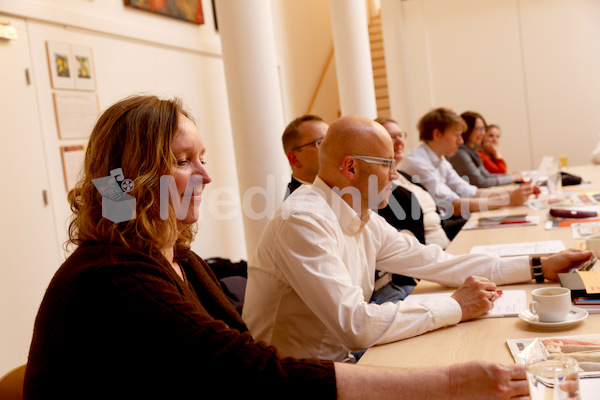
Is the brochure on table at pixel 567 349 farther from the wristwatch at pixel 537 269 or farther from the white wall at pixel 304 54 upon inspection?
the white wall at pixel 304 54

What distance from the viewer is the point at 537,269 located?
1.99 m

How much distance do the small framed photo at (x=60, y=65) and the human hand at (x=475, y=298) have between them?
2827 millimetres

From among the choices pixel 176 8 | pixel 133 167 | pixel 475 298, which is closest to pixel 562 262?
pixel 475 298

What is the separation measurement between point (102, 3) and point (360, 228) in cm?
287

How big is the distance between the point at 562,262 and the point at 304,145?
64.3 inches

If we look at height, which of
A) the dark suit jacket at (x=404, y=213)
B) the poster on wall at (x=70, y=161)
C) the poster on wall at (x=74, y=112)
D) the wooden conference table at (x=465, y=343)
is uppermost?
the poster on wall at (x=74, y=112)

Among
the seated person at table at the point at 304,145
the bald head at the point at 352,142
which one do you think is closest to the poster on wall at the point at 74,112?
the seated person at table at the point at 304,145

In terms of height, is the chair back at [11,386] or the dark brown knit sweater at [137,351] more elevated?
the dark brown knit sweater at [137,351]

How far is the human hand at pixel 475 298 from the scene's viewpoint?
5.40 ft

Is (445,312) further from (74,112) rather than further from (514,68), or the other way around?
(514,68)

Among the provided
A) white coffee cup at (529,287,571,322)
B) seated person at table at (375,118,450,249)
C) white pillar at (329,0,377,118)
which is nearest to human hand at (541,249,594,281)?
white coffee cup at (529,287,571,322)

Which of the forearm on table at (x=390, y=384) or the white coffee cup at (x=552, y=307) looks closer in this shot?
the forearm on table at (x=390, y=384)

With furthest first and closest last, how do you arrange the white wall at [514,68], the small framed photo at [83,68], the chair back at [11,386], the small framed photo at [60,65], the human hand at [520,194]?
the white wall at [514,68], the human hand at [520,194], the small framed photo at [83,68], the small framed photo at [60,65], the chair back at [11,386]

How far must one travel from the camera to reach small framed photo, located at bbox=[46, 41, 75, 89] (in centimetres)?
356
